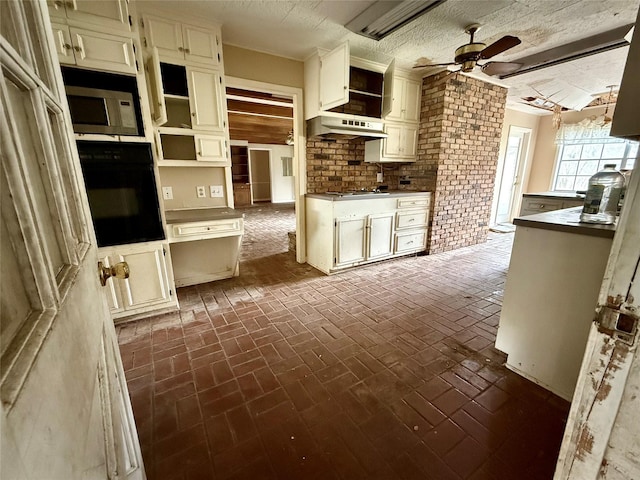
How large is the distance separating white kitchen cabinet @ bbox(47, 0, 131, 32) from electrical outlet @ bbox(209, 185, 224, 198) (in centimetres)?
145

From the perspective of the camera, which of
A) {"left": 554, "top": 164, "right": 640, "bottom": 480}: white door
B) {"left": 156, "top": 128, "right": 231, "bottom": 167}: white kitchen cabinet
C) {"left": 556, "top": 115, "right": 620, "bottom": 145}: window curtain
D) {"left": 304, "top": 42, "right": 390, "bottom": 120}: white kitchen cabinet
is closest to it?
{"left": 554, "top": 164, "right": 640, "bottom": 480}: white door

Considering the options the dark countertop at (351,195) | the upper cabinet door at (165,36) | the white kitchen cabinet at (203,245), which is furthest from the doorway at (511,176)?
the upper cabinet door at (165,36)

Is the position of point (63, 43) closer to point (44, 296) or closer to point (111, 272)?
point (111, 272)

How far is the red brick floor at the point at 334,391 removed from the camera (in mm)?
1311

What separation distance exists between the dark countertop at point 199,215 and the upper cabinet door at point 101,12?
1462 millimetres

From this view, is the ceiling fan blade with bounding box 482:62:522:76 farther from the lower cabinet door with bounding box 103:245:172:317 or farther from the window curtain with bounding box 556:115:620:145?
the window curtain with bounding box 556:115:620:145

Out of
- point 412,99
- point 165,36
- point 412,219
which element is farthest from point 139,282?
point 412,99

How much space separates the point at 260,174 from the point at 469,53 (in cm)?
902

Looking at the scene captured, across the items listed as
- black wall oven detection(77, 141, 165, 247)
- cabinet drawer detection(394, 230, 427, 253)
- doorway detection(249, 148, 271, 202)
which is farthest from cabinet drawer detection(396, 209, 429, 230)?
doorway detection(249, 148, 271, 202)

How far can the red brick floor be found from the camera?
1.31 metres

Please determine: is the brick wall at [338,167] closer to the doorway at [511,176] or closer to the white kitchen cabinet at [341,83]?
the white kitchen cabinet at [341,83]

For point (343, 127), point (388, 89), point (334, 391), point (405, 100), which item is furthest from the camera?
point (405, 100)

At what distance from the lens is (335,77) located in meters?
3.01

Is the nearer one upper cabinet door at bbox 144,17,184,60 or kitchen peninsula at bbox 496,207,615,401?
kitchen peninsula at bbox 496,207,615,401
